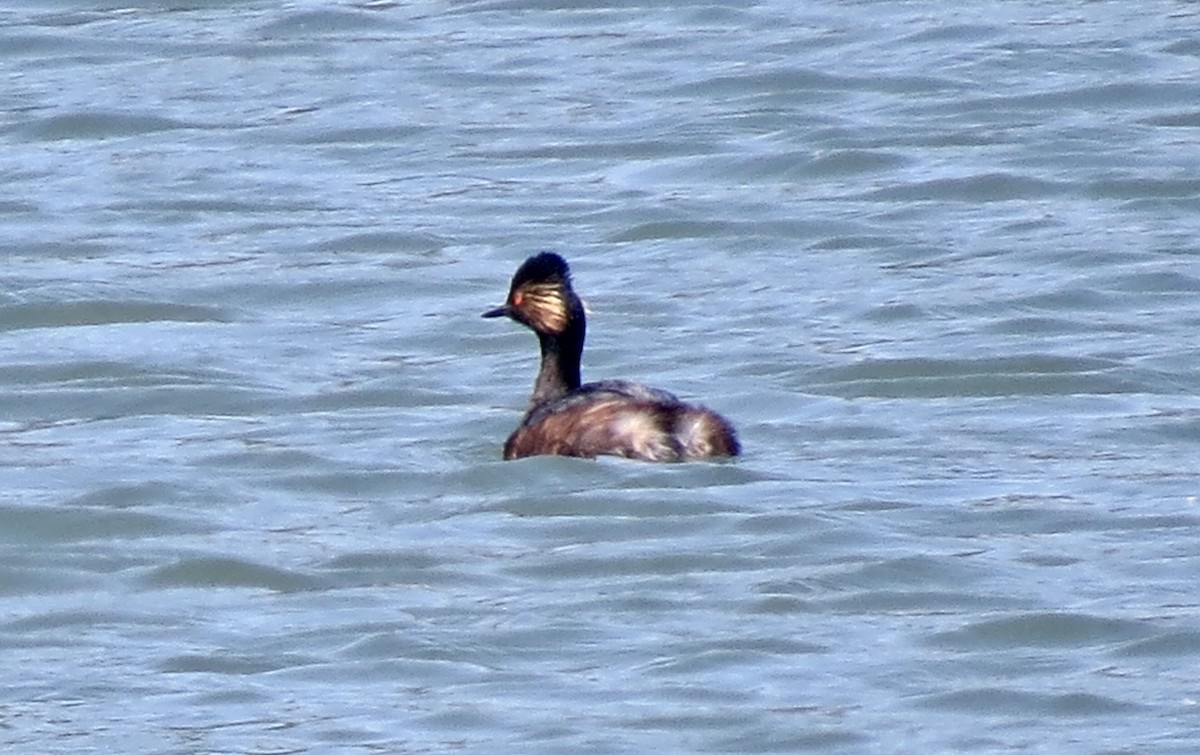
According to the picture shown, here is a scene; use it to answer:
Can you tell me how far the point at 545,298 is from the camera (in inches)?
483

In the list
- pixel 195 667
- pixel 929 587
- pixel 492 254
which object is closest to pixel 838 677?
pixel 929 587

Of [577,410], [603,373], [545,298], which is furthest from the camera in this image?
[603,373]

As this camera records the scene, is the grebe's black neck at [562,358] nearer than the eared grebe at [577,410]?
No

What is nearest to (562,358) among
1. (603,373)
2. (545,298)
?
(545,298)

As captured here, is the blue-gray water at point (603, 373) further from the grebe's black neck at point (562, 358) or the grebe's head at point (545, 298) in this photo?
the grebe's head at point (545, 298)

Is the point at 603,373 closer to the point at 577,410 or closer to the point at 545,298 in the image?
the point at 545,298

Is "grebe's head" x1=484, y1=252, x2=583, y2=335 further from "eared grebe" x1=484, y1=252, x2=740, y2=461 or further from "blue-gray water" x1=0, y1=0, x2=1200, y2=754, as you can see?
"blue-gray water" x1=0, y1=0, x2=1200, y2=754

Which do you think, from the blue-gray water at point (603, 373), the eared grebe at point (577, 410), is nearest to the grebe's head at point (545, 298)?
the eared grebe at point (577, 410)

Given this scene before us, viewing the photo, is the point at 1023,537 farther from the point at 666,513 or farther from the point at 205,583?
the point at 205,583

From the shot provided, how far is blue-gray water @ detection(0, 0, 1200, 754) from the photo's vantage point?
30.9 feet

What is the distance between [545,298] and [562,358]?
0.68 ft

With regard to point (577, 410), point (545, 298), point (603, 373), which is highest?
point (545, 298)

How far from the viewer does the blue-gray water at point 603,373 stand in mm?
9430

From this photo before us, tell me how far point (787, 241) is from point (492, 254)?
129 cm
